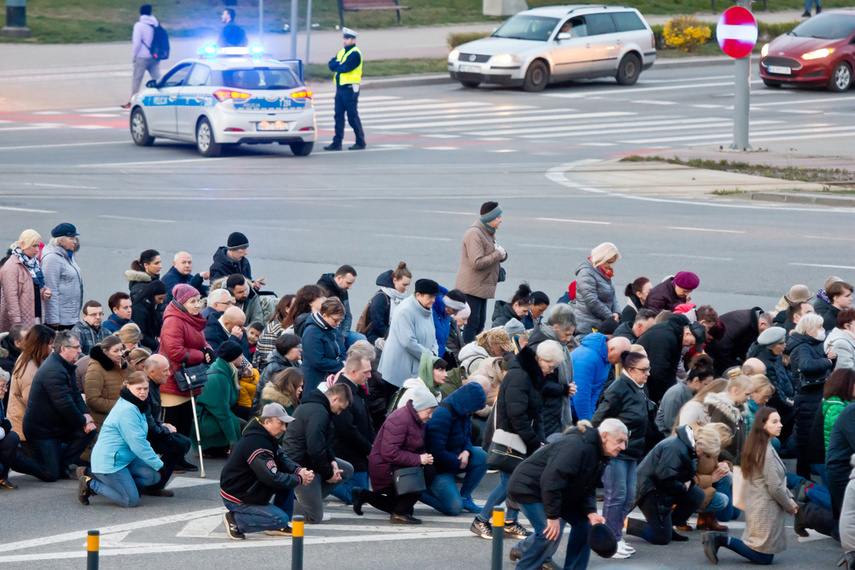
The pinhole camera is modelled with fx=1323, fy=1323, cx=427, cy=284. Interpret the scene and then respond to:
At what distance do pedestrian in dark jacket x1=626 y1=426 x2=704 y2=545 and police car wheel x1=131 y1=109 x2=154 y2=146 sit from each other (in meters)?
18.4

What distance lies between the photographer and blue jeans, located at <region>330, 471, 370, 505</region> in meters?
9.88

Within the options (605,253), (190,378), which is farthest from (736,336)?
(190,378)

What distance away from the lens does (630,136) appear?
28.3 m

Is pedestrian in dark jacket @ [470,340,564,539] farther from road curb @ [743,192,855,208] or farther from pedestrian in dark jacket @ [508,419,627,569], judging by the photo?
road curb @ [743,192,855,208]

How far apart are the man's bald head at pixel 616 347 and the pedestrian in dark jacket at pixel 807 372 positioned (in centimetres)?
146

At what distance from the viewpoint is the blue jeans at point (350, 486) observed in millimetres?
9883

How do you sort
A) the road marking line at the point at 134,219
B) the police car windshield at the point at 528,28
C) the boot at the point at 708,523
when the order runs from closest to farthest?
the boot at the point at 708,523 < the road marking line at the point at 134,219 < the police car windshield at the point at 528,28

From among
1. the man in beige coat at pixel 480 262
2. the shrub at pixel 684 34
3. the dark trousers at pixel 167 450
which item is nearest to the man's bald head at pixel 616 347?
the man in beige coat at pixel 480 262

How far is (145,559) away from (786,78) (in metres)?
29.4

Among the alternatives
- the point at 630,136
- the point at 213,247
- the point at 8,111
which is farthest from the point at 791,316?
the point at 8,111

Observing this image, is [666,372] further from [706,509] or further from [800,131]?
[800,131]

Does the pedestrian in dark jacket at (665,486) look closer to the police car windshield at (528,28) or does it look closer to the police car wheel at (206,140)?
the police car wheel at (206,140)

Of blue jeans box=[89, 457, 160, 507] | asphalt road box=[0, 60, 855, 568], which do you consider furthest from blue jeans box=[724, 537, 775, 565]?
blue jeans box=[89, 457, 160, 507]

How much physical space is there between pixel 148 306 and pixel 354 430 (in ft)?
10.3
